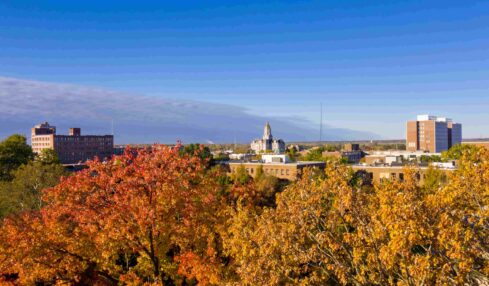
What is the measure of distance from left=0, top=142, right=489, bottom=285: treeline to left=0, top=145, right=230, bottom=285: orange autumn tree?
0.21ft

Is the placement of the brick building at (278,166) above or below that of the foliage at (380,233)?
below

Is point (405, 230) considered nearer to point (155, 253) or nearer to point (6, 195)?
point (155, 253)

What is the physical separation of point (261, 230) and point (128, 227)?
23.9 feet

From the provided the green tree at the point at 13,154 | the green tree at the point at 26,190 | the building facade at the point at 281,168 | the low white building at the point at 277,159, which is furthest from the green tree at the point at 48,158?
the low white building at the point at 277,159

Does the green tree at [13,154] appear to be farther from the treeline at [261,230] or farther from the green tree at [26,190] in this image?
the treeline at [261,230]

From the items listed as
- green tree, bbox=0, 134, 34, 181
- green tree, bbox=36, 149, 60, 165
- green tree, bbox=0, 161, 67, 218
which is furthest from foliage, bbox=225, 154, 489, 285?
green tree, bbox=0, 134, 34, 181

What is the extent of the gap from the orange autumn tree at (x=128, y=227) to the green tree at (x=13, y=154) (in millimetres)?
71246

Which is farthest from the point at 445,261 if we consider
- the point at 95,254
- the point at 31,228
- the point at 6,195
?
the point at 6,195

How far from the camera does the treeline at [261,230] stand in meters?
15.0

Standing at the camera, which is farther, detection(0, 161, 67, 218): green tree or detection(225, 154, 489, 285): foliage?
detection(0, 161, 67, 218): green tree

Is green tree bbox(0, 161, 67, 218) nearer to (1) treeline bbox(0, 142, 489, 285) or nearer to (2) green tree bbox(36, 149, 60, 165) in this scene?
(1) treeline bbox(0, 142, 489, 285)

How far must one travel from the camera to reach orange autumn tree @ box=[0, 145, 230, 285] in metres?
22.7

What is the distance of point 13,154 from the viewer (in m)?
93.3

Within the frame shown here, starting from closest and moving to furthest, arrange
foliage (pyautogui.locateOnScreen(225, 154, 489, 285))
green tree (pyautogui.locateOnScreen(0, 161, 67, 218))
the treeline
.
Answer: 1. foliage (pyautogui.locateOnScreen(225, 154, 489, 285))
2. the treeline
3. green tree (pyautogui.locateOnScreen(0, 161, 67, 218))
